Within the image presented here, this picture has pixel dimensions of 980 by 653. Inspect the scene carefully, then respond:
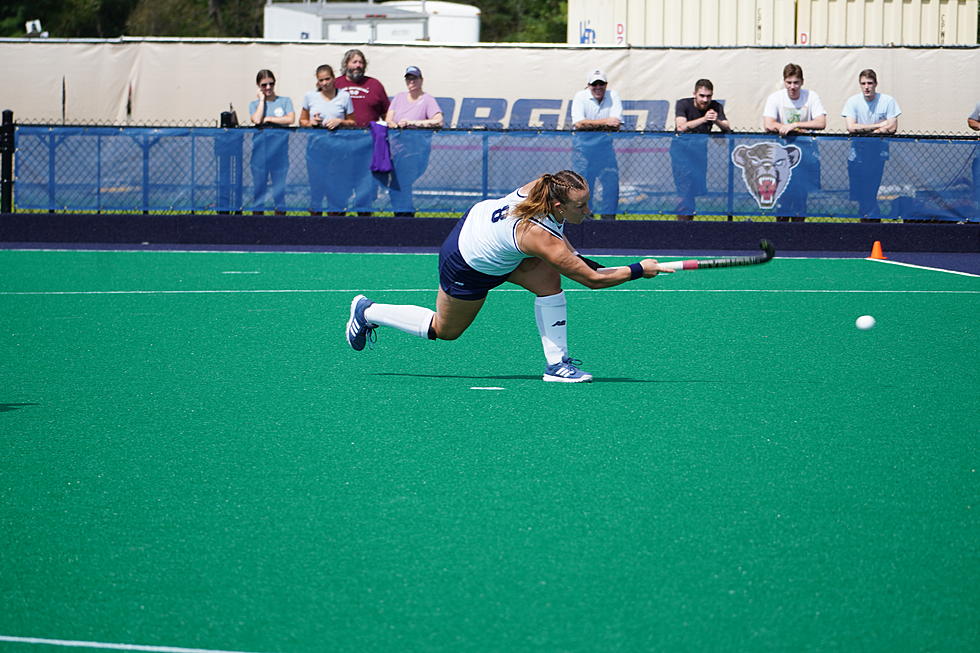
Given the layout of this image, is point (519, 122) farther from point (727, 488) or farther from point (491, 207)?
point (727, 488)

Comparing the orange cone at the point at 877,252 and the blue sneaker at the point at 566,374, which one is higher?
the orange cone at the point at 877,252

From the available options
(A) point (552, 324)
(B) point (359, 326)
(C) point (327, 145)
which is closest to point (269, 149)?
(C) point (327, 145)

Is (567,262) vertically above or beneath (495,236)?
beneath

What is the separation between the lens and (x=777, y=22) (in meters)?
22.5

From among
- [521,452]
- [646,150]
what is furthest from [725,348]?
[646,150]

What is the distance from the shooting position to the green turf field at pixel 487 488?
4.16 metres

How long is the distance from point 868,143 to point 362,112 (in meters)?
5.91

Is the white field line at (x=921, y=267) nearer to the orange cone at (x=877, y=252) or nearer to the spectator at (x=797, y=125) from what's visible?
the orange cone at (x=877, y=252)

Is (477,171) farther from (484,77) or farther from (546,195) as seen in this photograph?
(546,195)

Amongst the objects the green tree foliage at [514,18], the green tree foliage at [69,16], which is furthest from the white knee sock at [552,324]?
the green tree foliage at [514,18]

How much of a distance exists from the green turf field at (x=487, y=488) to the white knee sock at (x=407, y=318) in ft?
0.85

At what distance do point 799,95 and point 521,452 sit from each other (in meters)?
11.6

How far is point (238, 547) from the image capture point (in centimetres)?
482

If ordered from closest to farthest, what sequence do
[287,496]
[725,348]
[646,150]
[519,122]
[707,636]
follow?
[707,636] → [287,496] → [725,348] → [646,150] → [519,122]
